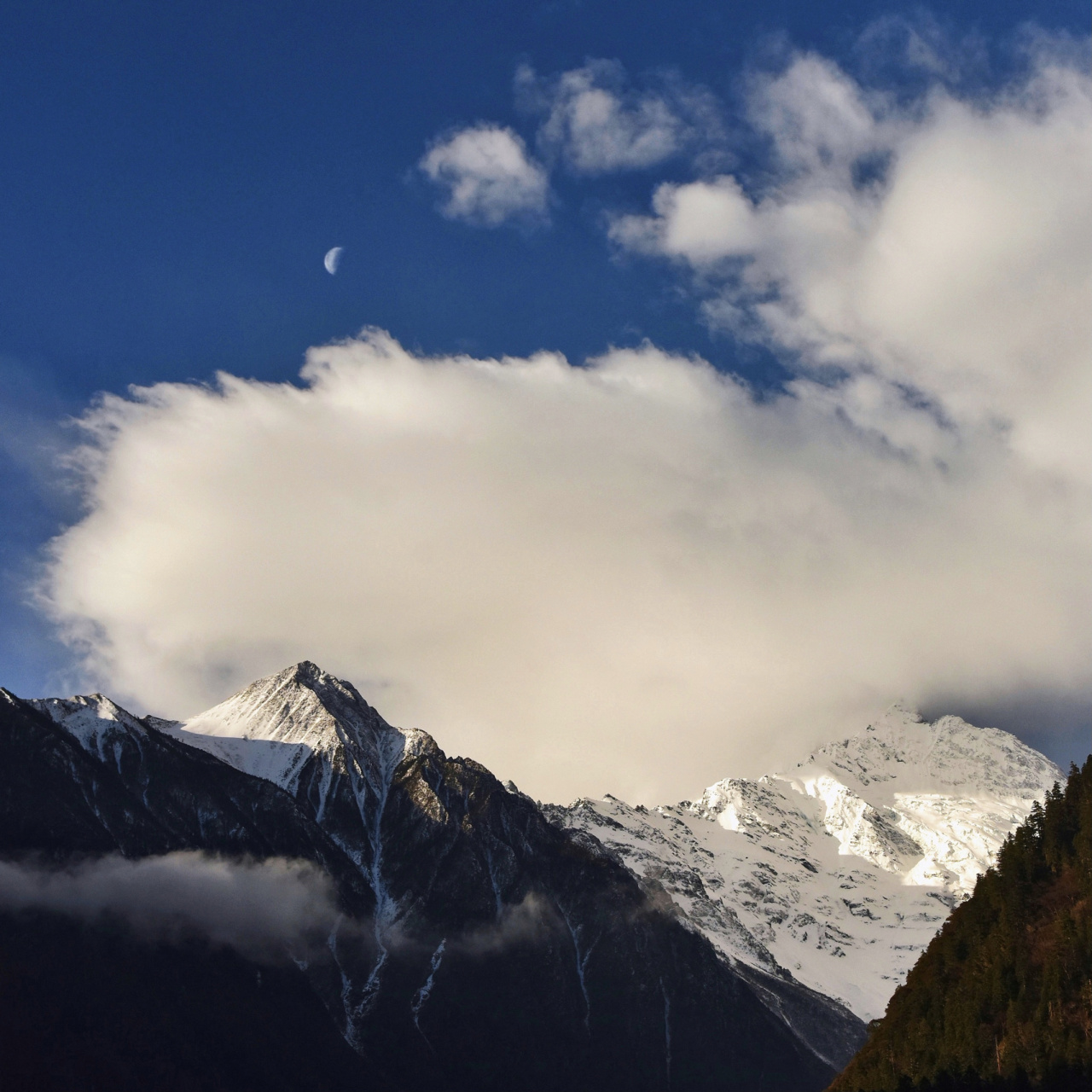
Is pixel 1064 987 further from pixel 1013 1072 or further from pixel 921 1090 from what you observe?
pixel 921 1090

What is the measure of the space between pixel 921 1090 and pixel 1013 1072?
48.7 ft

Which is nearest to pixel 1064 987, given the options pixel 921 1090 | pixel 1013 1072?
pixel 1013 1072

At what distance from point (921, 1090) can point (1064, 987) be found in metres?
28.1

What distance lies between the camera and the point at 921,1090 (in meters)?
199

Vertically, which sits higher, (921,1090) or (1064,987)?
(1064,987)

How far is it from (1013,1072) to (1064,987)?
1614 centimetres

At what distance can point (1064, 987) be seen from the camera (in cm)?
19838

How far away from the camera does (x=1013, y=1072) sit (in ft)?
633

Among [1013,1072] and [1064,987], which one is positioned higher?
[1064,987]
